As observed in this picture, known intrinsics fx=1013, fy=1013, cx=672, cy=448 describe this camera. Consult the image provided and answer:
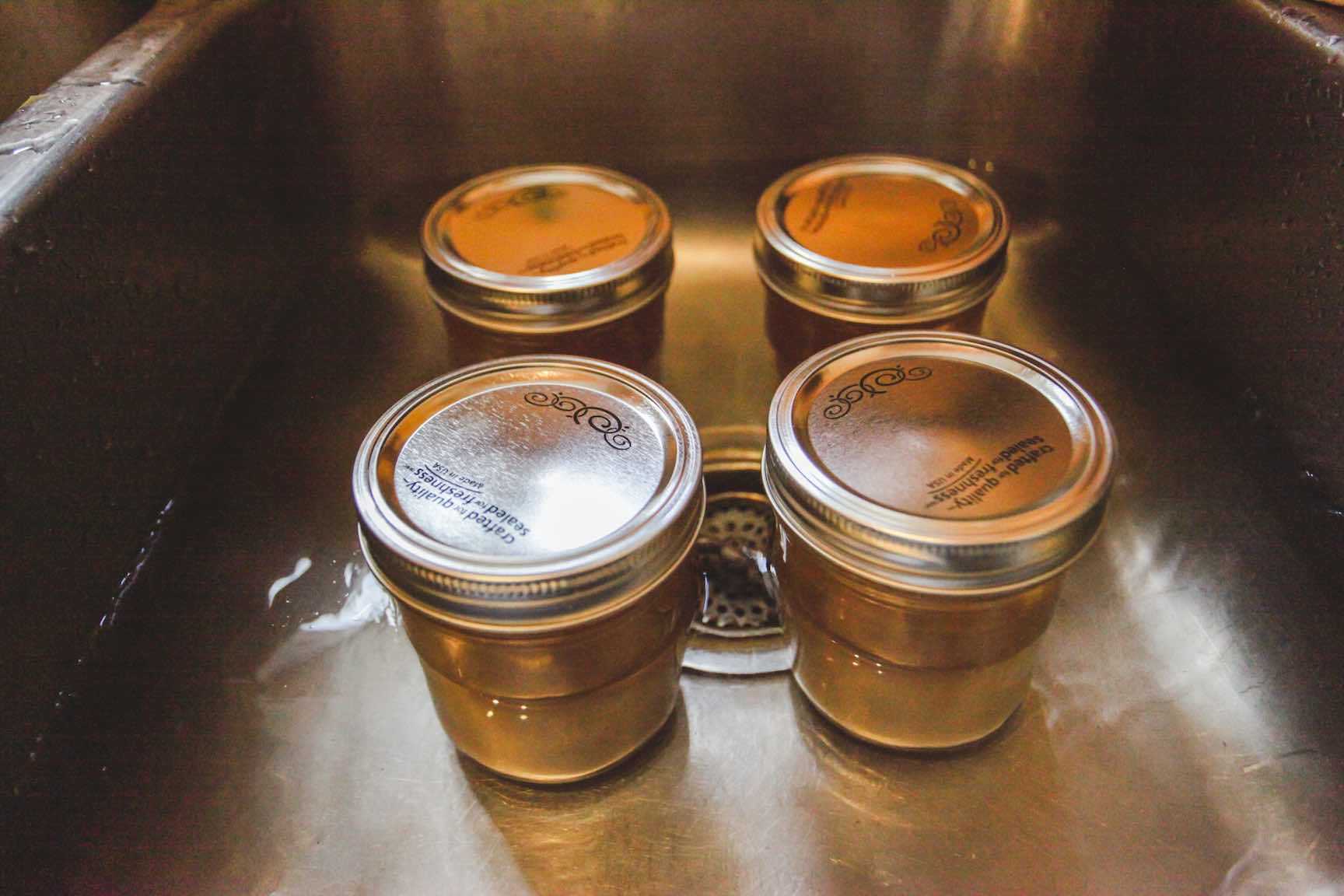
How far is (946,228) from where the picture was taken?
85 cm

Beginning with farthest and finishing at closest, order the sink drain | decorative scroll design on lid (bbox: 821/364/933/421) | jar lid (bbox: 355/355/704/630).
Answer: the sink drain
decorative scroll design on lid (bbox: 821/364/933/421)
jar lid (bbox: 355/355/704/630)

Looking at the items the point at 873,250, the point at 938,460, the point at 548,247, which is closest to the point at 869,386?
the point at 938,460

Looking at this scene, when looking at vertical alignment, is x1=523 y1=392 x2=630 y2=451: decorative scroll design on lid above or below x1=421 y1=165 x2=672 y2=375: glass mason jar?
above

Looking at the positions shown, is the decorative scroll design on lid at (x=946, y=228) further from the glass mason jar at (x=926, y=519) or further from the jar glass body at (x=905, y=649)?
the jar glass body at (x=905, y=649)

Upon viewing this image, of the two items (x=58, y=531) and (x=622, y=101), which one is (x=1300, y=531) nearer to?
(x=622, y=101)

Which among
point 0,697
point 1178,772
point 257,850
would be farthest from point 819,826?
point 0,697

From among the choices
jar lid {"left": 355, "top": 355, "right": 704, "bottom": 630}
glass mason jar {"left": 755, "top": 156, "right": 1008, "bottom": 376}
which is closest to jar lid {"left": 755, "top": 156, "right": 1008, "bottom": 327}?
glass mason jar {"left": 755, "top": 156, "right": 1008, "bottom": 376}

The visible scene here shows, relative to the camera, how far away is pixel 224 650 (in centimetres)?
73

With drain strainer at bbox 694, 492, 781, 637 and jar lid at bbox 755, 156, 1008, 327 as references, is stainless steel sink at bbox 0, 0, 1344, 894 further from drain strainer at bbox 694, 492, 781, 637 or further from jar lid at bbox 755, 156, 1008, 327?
jar lid at bbox 755, 156, 1008, 327

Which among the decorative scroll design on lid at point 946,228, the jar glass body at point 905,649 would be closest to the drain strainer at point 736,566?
the jar glass body at point 905,649

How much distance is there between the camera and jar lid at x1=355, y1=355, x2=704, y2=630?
0.52 meters

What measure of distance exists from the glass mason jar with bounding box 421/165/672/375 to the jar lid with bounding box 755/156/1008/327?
10 centimetres

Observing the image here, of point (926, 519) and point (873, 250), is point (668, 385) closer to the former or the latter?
point (873, 250)

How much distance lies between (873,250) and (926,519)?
35cm
